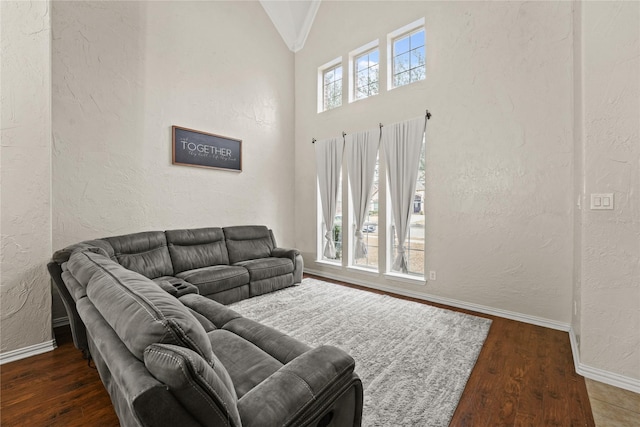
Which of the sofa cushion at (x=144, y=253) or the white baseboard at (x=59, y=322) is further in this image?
the sofa cushion at (x=144, y=253)

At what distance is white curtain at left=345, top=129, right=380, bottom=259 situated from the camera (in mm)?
4371

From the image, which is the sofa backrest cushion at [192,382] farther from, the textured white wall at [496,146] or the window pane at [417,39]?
the window pane at [417,39]

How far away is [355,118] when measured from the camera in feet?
15.2

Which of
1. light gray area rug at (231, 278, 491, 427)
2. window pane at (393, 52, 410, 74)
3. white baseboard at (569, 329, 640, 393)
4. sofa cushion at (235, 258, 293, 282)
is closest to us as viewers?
light gray area rug at (231, 278, 491, 427)

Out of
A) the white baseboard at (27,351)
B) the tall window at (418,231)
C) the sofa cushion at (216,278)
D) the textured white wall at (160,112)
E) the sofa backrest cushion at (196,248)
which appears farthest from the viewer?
the tall window at (418,231)

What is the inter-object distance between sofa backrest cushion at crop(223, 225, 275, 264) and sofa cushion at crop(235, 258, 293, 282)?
0.15m

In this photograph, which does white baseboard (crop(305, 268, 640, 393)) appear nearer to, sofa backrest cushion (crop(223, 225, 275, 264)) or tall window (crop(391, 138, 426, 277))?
tall window (crop(391, 138, 426, 277))

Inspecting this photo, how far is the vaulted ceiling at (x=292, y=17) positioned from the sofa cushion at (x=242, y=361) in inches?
215

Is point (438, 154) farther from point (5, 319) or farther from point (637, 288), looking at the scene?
point (5, 319)

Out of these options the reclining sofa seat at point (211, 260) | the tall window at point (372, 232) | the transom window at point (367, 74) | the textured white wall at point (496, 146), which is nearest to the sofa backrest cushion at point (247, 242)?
the reclining sofa seat at point (211, 260)

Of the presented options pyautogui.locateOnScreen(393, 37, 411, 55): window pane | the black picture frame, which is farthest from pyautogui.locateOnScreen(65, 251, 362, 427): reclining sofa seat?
pyautogui.locateOnScreen(393, 37, 411, 55): window pane

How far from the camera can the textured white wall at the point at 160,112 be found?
10.3ft

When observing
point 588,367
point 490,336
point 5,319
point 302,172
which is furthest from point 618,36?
point 5,319

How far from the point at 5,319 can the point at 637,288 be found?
480 cm
